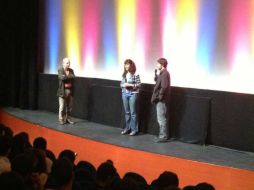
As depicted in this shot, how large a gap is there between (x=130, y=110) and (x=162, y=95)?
0.87 m

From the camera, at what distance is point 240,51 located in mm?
6355

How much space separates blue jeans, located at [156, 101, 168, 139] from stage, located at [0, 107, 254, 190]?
22 centimetres

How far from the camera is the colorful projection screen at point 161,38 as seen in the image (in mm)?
6391

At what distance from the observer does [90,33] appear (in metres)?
8.74

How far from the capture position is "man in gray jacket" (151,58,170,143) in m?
6.54

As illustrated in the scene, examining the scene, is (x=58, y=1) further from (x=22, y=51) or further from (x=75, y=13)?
(x=22, y=51)

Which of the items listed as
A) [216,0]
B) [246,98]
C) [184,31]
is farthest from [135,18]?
[246,98]

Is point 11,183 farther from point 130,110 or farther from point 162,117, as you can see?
point 130,110

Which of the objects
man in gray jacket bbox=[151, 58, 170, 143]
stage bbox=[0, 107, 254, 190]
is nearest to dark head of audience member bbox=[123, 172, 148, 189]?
stage bbox=[0, 107, 254, 190]

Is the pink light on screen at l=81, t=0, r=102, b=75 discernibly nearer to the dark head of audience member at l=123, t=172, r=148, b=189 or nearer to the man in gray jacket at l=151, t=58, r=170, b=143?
the man in gray jacket at l=151, t=58, r=170, b=143

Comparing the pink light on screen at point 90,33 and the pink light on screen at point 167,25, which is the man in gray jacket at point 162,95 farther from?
the pink light on screen at point 90,33

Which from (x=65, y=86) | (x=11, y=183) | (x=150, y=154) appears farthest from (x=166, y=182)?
(x=65, y=86)

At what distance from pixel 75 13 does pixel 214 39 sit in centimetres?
363

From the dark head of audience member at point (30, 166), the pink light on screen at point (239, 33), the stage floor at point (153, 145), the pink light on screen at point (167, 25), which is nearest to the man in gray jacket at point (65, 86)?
the stage floor at point (153, 145)
